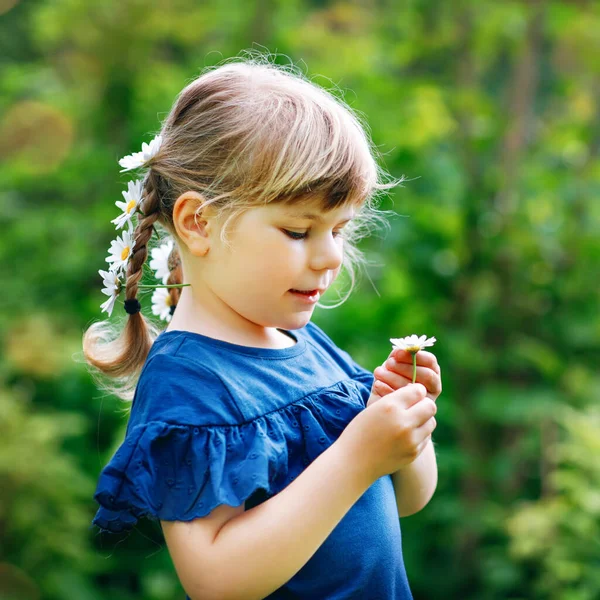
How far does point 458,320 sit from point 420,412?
9.04ft

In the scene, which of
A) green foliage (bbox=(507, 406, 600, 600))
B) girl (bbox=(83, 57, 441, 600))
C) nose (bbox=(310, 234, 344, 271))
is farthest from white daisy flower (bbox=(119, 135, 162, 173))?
green foliage (bbox=(507, 406, 600, 600))

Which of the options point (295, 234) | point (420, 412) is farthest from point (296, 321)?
point (420, 412)

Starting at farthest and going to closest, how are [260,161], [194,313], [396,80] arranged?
Result: [396,80]
[194,313]
[260,161]

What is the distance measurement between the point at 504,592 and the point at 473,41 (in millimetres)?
2684

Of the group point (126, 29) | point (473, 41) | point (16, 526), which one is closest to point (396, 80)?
point (473, 41)

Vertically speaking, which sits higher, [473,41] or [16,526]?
[473,41]

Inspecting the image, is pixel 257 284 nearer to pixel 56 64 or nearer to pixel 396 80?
pixel 396 80

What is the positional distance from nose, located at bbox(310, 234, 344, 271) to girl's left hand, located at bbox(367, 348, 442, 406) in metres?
0.20

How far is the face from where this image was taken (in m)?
1.25

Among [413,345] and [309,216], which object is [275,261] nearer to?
[309,216]

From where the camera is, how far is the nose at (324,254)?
1274mm

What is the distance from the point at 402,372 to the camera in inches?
53.5

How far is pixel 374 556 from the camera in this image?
1.33 meters

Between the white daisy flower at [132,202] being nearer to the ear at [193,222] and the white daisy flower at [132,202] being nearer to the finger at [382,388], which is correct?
the ear at [193,222]
